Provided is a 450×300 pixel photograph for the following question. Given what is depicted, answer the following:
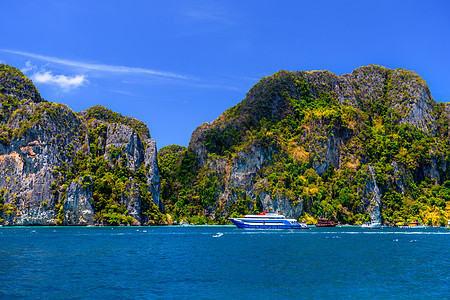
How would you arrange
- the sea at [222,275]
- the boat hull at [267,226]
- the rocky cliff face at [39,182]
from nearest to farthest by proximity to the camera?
the sea at [222,275] < the boat hull at [267,226] < the rocky cliff face at [39,182]

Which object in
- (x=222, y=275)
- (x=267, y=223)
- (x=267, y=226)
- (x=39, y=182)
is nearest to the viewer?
(x=222, y=275)

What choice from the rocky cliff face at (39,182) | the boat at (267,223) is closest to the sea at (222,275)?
the boat at (267,223)

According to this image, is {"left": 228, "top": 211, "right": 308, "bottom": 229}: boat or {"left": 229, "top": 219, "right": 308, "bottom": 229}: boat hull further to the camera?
{"left": 228, "top": 211, "right": 308, "bottom": 229}: boat

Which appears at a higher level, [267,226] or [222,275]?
[222,275]

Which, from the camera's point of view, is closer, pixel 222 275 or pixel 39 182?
pixel 222 275

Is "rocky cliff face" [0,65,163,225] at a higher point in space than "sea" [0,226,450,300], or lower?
higher

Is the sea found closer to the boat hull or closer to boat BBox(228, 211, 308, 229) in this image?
the boat hull

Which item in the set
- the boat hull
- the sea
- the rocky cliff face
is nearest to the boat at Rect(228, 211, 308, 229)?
the boat hull

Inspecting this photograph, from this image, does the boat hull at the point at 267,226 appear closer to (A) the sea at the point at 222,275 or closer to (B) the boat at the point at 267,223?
(B) the boat at the point at 267,223

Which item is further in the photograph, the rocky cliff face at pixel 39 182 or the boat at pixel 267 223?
the rocky cliff face at pixel 39 182

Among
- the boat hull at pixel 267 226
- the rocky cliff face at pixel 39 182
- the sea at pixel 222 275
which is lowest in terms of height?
the boat hull at pixel 267 226

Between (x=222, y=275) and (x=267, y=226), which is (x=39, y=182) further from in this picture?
(x=222, y=275)

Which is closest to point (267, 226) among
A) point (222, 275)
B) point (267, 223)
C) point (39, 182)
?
point (267, 223)

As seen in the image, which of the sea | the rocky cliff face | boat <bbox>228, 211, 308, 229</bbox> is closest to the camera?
the sea
